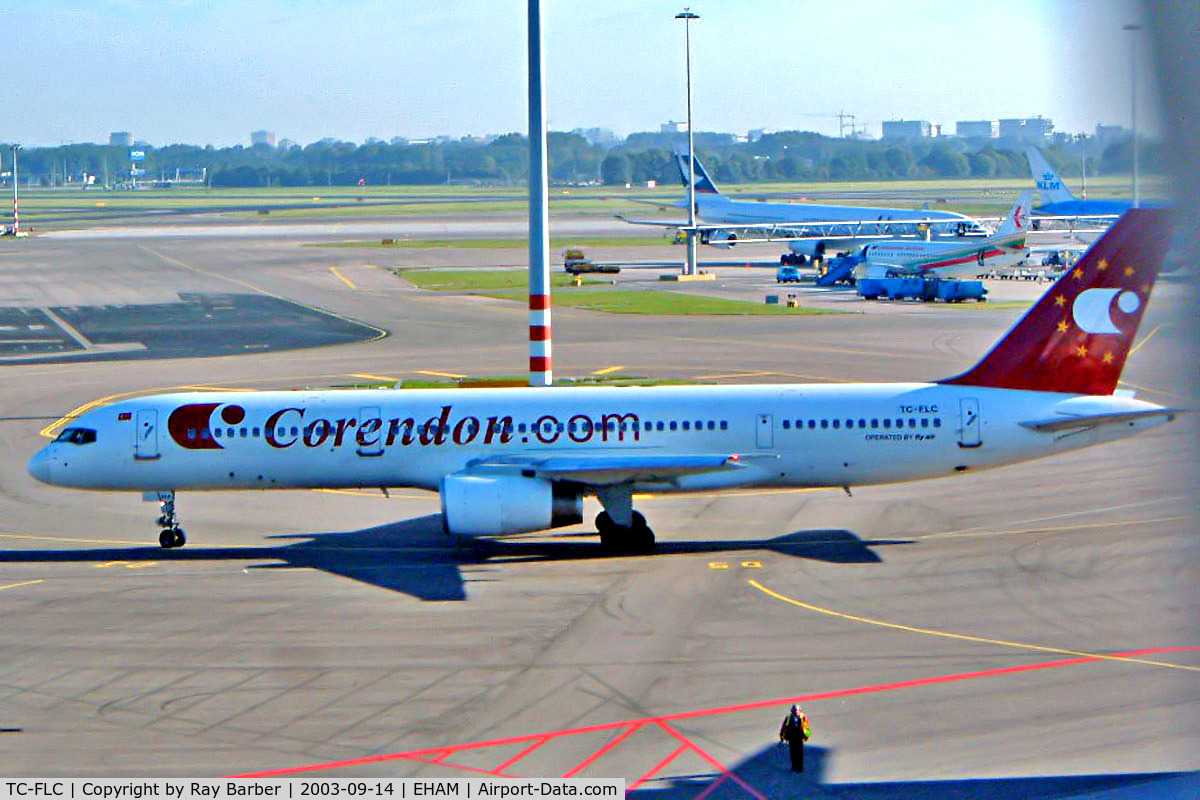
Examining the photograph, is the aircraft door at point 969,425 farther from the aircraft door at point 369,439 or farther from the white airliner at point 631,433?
the aircraft door at point 369,439

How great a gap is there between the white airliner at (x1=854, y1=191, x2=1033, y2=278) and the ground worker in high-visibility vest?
307 feet

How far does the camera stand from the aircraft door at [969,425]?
34.8 meters

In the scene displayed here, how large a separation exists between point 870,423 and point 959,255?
77.9m

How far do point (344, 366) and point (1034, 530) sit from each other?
42801 millimetres

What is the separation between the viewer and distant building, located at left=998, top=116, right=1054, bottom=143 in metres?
8.15

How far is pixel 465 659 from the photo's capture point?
85.2ft

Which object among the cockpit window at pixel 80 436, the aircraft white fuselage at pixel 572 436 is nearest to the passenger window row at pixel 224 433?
the aircraft white fuselage at pixel 572 436

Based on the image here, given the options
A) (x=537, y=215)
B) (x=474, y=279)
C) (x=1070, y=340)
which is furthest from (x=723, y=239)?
(x=1070, y=340)

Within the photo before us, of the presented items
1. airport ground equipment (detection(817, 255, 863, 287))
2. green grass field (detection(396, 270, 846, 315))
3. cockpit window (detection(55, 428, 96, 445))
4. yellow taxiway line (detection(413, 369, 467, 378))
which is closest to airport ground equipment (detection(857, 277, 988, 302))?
airport ground equipment (detection(817, 255, 863, 287))

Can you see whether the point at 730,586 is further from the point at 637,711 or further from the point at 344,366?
the point at 344,366

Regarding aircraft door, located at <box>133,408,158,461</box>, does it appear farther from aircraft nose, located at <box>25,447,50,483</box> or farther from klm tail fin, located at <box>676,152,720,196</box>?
klm tail fin, located at <box>676,152,720,196</box>

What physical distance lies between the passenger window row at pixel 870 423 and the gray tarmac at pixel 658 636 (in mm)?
3191

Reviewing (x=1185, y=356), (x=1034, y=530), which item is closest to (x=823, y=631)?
(x=1034, y=530)

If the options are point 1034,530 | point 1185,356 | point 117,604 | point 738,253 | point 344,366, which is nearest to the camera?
point 1185,356
